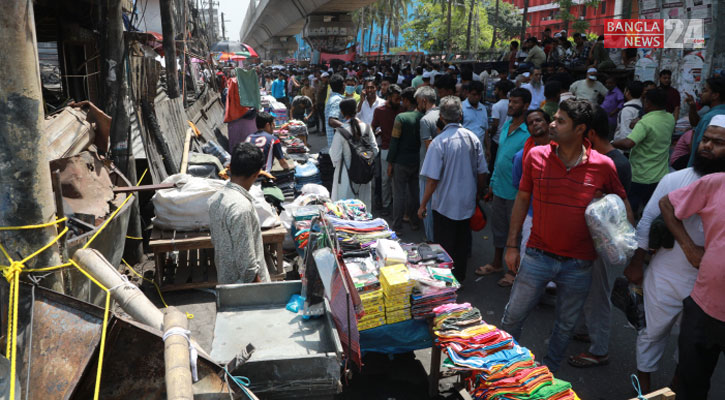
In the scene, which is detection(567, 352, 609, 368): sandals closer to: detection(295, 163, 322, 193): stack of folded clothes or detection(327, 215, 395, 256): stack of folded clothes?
detection(327, 215, 395, 256): stack of folded clothes

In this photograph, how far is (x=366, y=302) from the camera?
3707 mm

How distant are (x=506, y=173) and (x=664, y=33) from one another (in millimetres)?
6070

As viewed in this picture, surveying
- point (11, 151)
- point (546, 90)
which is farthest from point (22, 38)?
point (546, 90)

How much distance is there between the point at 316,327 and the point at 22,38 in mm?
2138

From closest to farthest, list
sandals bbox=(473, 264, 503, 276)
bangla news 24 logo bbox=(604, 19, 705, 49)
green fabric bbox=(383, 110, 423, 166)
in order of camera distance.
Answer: sandals bbox=(473, 264, 503, 276)
green fabric bbox=(383, 110, 423, 166)
bangla news 24 logo bbox=(604, 19, 705, 49)

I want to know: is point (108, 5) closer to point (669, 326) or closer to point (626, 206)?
point (626, 206)

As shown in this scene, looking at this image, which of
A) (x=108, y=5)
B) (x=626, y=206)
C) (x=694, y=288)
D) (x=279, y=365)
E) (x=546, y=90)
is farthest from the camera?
(x=546, y=90)

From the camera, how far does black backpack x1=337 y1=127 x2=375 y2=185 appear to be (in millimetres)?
6500

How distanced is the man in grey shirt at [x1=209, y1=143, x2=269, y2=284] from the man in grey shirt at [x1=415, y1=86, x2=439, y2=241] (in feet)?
8.70

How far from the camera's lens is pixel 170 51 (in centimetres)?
1208

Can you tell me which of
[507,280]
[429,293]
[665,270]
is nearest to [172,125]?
[507,280]

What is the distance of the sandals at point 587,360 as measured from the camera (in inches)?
169

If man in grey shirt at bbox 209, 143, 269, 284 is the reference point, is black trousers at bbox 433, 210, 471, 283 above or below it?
below

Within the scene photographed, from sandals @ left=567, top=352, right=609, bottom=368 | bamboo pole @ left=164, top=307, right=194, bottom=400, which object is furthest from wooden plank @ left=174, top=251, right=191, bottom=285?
sandals @ left=567, top=352, right=609, bottom=368
